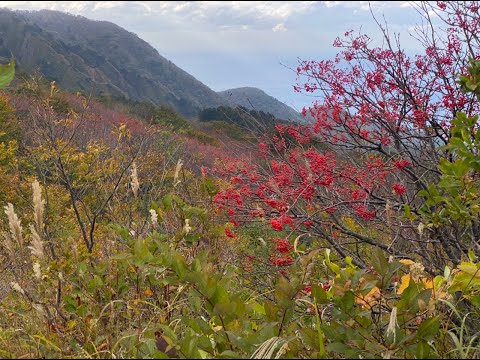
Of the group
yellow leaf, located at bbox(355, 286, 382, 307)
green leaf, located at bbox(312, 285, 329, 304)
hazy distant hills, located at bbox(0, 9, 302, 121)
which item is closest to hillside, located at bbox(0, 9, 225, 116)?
hazy distant hills, located at bbox(0, 9, 302, 121)

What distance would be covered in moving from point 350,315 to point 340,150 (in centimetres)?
334

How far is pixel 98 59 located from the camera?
112 meters

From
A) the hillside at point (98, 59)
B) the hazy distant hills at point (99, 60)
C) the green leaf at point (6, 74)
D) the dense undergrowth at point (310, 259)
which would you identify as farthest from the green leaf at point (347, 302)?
the hazy distant hills at point (99, 60)

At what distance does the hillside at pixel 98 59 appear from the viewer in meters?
83.4

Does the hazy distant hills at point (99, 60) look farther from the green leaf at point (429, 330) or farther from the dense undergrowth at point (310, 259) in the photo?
the green leaf at point (429, 330)

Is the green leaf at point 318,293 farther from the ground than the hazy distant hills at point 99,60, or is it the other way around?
the hazy distant hills at point 99,60

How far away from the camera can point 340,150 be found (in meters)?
4.68

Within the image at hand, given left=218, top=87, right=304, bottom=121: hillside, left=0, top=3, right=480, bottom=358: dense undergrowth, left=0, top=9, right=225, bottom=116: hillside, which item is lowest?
→ left=0, top=3, right=480, bottom=358: dense undergrowth

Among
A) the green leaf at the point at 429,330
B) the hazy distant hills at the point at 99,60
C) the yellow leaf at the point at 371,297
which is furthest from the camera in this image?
the hazy distant hills at the point at 99,60

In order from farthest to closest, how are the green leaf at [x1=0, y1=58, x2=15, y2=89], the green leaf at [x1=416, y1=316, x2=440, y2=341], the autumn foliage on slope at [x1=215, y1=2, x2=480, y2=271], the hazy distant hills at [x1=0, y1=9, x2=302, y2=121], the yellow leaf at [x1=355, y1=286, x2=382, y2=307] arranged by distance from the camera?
1. the hazy distant hills at [x1=0, y1=9, x2=302, y2=121]
2. the autumn foliage on slope at [x1=215, y1=2, x2=480, y2=271]
3. the yellow leaf at [x1=355, y1=286, x2=382, y2=307]
4. the green leaf at [x1=416, y1=316, x2=440, y2=341]
5. the green leaf at [x1=0, y1=58, x2=15, y2=89]

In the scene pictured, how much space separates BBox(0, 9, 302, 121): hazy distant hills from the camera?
8331cm

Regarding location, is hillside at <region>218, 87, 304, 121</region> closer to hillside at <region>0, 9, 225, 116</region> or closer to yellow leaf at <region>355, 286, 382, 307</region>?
yellow leaf at <region>355, 286, 382, 307</region>

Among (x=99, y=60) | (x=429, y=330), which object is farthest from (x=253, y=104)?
(x=99, y=60)

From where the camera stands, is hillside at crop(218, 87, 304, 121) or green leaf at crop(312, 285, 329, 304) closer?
green leaf at crop(312, 285, 329, 304)
